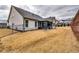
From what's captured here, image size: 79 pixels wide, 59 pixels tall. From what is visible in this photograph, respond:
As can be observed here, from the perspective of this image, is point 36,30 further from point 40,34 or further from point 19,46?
point 19,46

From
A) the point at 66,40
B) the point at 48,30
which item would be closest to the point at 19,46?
the point at 48,30

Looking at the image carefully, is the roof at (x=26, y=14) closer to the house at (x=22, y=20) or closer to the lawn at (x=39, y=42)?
the house at (x=22, y=20)

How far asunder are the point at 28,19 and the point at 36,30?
0.52ft

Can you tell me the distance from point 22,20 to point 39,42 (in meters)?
0.32

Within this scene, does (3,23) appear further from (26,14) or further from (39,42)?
(39,42)

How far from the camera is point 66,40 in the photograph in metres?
1.36

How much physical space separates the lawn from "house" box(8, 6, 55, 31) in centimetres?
6

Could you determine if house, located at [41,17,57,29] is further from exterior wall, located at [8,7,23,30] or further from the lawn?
exterior wall, located at [8,7,23,30]

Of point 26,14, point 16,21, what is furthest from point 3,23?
point 26,14

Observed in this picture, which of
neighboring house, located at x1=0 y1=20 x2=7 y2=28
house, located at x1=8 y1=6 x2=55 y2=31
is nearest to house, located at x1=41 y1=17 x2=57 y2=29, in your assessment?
house, located at x1=8 y1=6 x2=55 y2=31

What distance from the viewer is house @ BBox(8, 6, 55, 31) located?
1375mm

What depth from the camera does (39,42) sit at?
53.9 inches

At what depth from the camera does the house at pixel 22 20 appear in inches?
54.1

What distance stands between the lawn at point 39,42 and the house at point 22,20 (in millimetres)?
63
